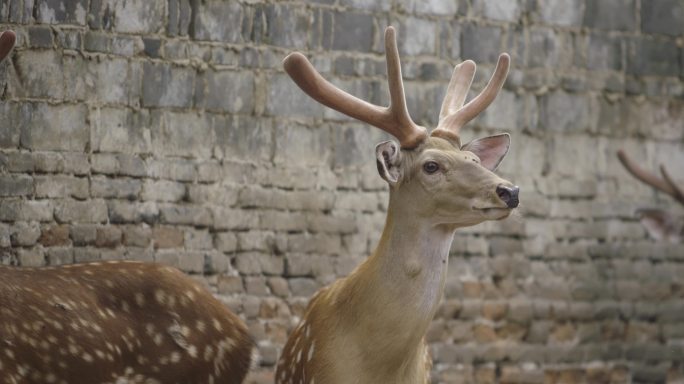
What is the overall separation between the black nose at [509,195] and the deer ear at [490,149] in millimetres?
849

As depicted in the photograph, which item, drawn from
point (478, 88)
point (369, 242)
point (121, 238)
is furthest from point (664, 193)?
point (121, 238)

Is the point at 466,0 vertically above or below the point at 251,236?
above

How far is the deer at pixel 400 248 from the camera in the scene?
664 cm

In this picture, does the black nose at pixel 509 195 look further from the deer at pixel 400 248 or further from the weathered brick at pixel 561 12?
the weathered brick at pixel 561 12

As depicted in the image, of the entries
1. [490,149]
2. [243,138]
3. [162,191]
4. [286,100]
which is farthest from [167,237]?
[490,149]

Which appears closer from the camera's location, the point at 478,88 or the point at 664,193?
the point at 478,88

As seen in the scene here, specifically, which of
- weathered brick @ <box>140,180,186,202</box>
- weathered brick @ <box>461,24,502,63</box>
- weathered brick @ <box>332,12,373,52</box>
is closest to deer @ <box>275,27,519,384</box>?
weathered brick @ <box>140,180,186,202</box>

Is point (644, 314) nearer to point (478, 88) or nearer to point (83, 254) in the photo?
point (478, 88)

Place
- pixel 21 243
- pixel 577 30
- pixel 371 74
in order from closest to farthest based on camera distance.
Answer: pixel 21 243 → pixel 371 74 → pixel 577 30

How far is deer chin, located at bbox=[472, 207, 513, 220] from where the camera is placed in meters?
6.50

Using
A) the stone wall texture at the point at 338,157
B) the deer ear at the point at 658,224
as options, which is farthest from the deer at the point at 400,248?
the deer ear at the point at 658,224

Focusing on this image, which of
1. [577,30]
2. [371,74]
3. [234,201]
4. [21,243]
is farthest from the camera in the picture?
[577,30]

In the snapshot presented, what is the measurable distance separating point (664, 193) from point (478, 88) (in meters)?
2.08

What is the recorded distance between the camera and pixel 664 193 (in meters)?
12.0
